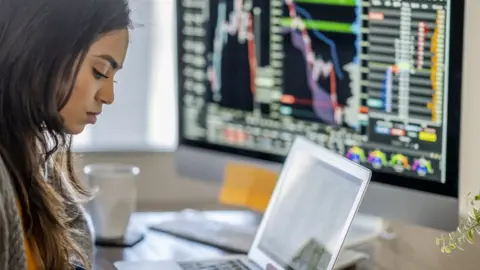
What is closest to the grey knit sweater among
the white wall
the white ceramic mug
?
the white ceramic mug

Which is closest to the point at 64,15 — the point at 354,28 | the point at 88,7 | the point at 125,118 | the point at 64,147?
the point at 88,7

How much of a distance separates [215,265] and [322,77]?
347mm

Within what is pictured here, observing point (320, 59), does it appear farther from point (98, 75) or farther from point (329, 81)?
point (98, 75)

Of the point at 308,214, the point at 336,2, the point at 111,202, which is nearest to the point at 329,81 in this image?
the point at 336,2

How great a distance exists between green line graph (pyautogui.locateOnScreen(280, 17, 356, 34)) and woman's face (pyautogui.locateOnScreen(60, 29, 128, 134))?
0.41 meters

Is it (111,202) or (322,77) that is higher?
(322,77)

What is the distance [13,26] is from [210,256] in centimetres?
54

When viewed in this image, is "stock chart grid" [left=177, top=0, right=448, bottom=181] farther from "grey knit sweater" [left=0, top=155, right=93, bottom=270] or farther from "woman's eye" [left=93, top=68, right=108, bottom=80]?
"grey knit sweater" [left=0, top=155, right=93, bottom=270]

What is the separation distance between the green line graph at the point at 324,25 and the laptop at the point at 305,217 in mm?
192

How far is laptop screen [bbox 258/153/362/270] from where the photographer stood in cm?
126

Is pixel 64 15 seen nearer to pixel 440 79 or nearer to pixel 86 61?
pixel 86 61

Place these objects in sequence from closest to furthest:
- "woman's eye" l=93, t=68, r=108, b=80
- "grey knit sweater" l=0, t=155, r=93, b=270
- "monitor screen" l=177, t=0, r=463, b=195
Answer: "grey knit sweater" l=0, t=155, r=93, b=270, "woman's eye" l=93, t=68, r=108, b=80, "monitor screen" l=177, t=0, r=463, b=195

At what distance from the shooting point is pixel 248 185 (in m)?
1.66

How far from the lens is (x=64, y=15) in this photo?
43.6 inches
